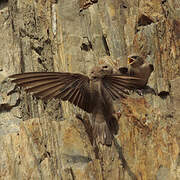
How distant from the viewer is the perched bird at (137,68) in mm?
5582

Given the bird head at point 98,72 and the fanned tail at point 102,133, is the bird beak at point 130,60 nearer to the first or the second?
the bird head at point 98,72

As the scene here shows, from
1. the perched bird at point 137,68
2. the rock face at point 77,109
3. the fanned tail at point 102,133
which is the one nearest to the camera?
the fanned tail at point 102,133

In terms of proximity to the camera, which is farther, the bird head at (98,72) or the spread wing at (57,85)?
the bird head at (98,72)

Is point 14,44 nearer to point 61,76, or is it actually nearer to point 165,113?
point 61,76

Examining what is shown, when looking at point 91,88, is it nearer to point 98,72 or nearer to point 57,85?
point 98,72

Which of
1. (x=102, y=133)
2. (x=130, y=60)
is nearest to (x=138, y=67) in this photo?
(x=130, y=60)


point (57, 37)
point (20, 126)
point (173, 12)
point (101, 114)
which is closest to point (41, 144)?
point (20, 126)

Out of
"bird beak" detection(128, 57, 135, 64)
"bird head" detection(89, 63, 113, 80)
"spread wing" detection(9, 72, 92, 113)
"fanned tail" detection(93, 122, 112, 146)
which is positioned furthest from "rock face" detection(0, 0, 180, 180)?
"bird head" detection(89, 63, 113, 80)

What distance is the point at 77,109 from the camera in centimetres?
564

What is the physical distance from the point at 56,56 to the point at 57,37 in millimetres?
311

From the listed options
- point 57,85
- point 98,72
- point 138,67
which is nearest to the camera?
point 57,85

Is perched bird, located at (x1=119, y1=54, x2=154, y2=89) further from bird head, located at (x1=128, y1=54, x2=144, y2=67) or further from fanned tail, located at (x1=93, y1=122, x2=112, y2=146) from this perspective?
fanned tail, located at (x1=93, y1=122, x2=112, y2=146)

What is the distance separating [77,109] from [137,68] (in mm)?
834

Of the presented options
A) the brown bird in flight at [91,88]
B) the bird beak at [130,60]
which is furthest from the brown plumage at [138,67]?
the brown bird in flight at [91,88]
